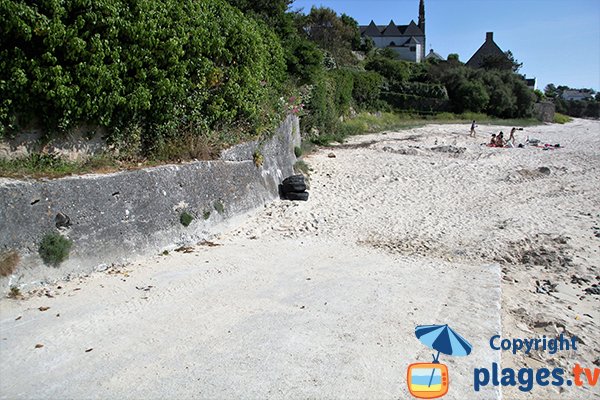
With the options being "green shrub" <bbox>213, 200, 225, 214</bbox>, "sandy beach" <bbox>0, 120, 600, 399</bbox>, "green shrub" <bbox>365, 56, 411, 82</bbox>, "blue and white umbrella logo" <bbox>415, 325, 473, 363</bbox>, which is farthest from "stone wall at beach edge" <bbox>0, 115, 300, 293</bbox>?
"green shrub" <bbox>365, 56, 411, 82</bbox>

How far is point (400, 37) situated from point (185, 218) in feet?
269

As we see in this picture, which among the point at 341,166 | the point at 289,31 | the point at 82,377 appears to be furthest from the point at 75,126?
the point at 289,31

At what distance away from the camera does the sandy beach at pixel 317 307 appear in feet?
15.2

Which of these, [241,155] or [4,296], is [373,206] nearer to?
[241,155]

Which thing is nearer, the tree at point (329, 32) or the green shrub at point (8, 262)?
the green shrub at point (8, 262)

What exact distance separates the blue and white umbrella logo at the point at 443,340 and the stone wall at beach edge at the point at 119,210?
168 inches

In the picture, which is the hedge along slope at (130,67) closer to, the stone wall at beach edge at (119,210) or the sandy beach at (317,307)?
the stone wall at beach edge at (119,210)

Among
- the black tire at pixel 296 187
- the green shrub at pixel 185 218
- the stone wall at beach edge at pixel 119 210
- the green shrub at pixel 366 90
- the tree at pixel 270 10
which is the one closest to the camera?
the stone wall at beach edge at pixel 119 210

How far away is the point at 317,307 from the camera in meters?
6.32

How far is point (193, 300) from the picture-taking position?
631 cm

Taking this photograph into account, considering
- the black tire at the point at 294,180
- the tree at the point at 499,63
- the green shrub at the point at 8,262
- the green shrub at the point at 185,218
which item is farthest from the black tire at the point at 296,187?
the tree at the point at 499,63

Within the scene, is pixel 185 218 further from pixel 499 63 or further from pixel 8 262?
pixel 499 63

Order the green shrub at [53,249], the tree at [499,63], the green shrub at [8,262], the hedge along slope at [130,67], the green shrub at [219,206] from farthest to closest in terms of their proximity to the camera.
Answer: the tree at [499,63] → the green shrub at [219,206] → the hedge along slope at [130,67] → the green shrub at [53,249] → the green shrub at [8,262]

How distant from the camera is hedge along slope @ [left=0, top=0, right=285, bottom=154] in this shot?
21.4ft
